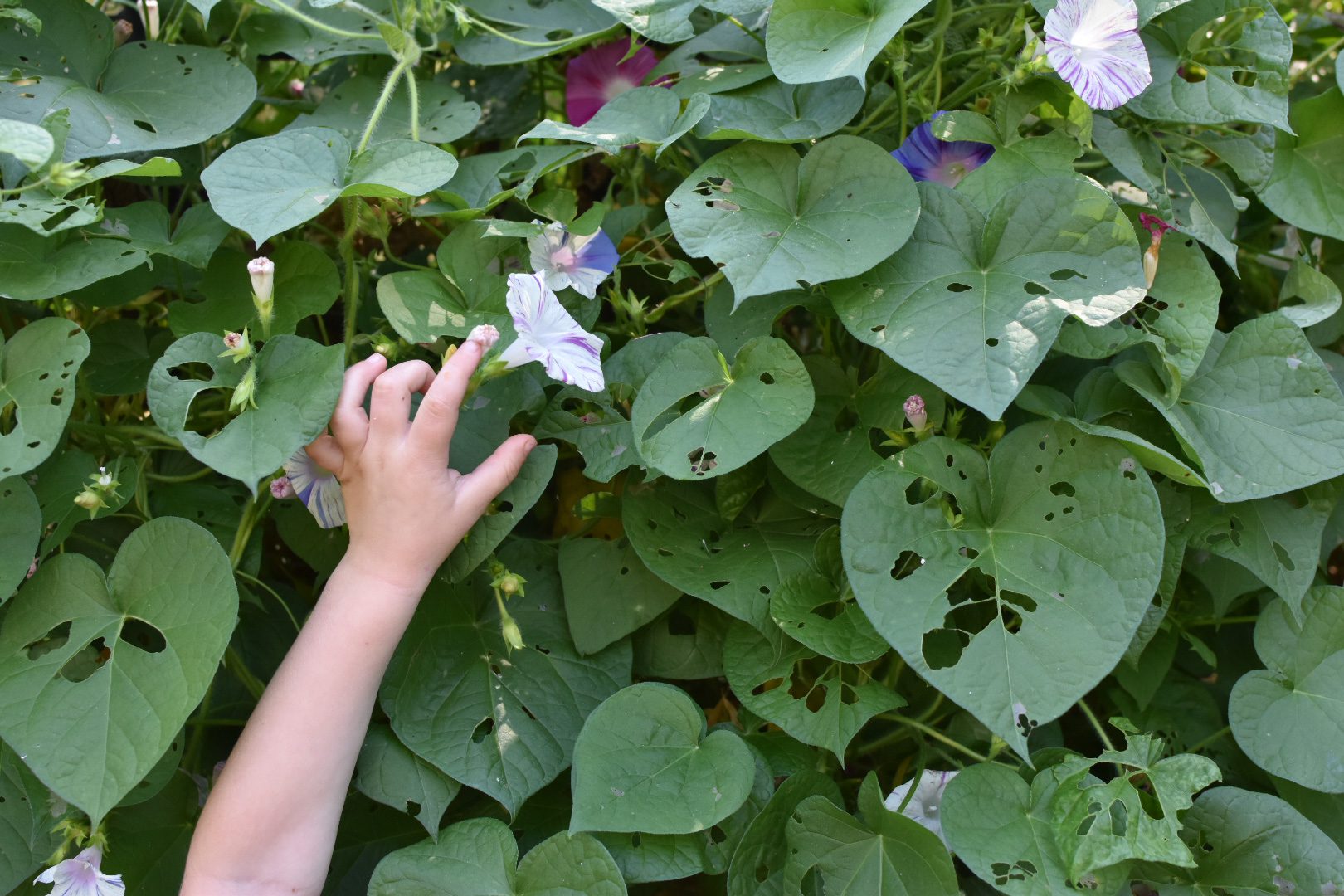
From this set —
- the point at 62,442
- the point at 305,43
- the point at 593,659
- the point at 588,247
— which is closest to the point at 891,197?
the point at 588,247

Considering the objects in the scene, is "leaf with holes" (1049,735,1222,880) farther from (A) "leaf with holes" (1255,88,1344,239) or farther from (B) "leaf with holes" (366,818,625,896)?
(A) "leaf with holes" (1255,88,1344,239)

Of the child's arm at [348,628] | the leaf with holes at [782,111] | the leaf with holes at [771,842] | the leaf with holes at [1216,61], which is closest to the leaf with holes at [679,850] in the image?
the leaf with holes at [771,842]

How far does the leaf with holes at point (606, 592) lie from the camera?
103 cm

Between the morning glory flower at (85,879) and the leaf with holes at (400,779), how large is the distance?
213 millimetres

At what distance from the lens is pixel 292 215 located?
0.83 m

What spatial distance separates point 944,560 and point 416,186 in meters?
0.54

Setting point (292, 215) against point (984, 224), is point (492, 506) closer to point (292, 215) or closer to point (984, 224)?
point (292, 215)

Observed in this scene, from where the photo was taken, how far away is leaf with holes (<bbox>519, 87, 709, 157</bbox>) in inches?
37.6

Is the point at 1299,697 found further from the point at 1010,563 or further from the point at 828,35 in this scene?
the point at 828,35

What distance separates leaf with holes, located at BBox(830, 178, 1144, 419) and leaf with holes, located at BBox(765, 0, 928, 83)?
0.14 metres

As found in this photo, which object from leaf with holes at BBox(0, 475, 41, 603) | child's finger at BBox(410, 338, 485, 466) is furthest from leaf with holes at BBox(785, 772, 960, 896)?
leaf with holes at BBox(0, 475, 41, 603)

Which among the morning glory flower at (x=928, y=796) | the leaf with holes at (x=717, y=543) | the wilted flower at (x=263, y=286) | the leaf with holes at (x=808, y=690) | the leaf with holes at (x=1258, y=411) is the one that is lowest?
the morning glory flower at (x=928, y=796)

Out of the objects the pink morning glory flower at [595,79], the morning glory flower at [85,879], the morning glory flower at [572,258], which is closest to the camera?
the morning glory flower at [85,879]

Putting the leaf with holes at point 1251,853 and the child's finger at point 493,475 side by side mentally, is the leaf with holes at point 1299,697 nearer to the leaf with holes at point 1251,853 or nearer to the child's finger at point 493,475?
the leaf with holes at point 1251,853
